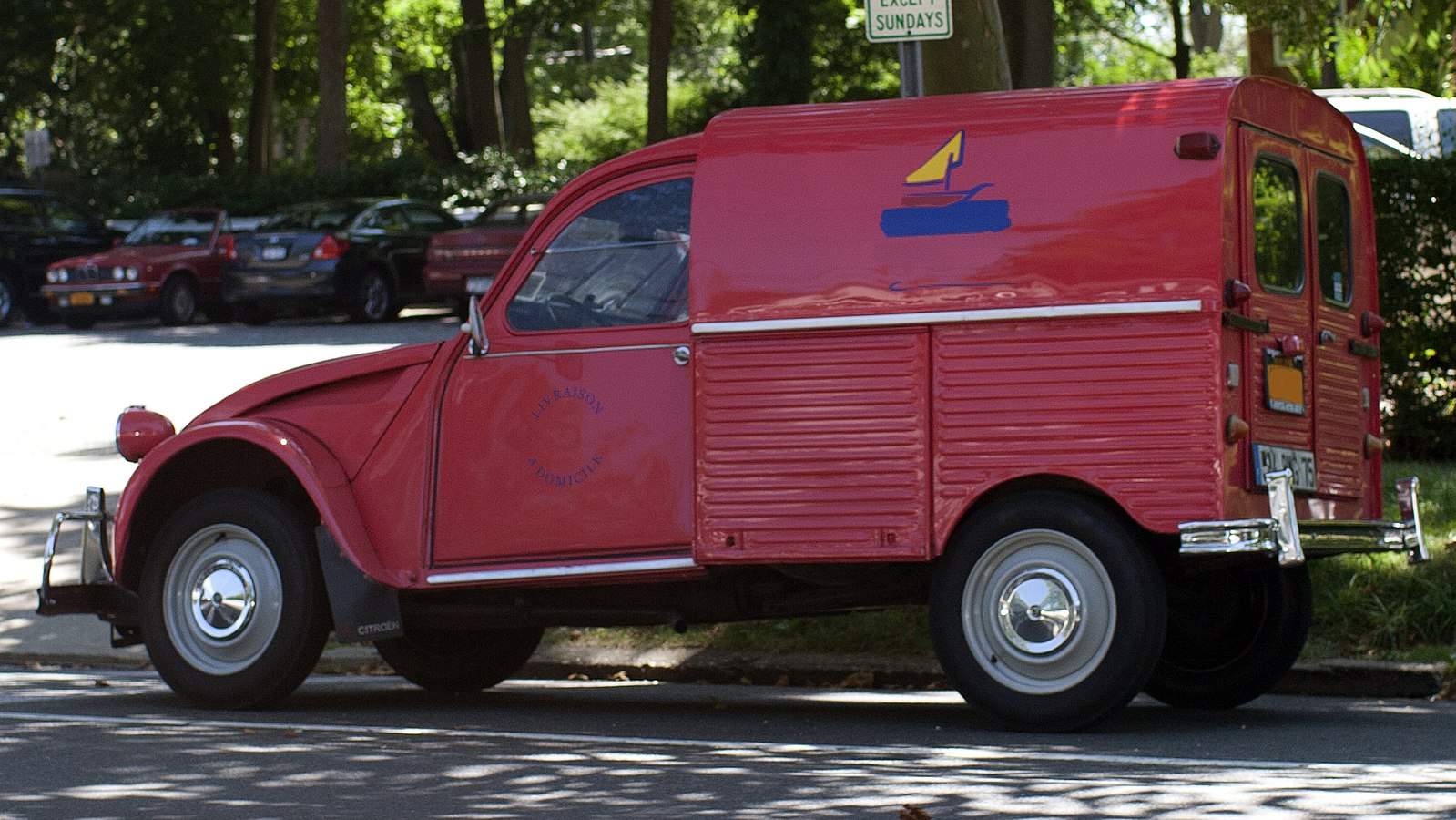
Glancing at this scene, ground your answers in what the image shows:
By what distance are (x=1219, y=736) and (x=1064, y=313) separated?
5.29 feet

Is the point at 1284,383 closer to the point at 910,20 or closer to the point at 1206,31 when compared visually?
the point at 910,20

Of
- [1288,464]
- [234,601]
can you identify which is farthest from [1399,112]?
[234,601]

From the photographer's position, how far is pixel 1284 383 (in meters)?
7.61

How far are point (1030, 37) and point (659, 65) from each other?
12.7 m

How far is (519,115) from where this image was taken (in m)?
40.4

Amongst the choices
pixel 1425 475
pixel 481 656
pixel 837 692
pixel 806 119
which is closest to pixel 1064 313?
pixel 806 119

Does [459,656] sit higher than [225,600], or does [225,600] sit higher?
[225,600]

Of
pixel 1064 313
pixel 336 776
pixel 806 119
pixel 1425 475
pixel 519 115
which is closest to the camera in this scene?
pixel 336 776

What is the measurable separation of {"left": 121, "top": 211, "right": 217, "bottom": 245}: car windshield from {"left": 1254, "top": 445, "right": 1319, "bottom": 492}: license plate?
22.7 metres

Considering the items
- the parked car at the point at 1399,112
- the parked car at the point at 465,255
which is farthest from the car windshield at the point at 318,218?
the parked car at the point at 1399,112

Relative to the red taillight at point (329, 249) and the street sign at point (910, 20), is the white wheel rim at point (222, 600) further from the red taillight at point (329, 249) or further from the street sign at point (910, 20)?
the red taillight at point (329, 249)

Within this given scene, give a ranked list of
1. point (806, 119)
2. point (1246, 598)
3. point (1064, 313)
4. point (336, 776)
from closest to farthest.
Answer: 1. point (336, 776)
2. point (1064, 313)
3. point (806, 119)
4. point (1246, 598)

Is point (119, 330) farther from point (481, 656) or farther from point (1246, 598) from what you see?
point (1246, 598)

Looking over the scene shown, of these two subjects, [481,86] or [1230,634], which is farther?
[481,86]
